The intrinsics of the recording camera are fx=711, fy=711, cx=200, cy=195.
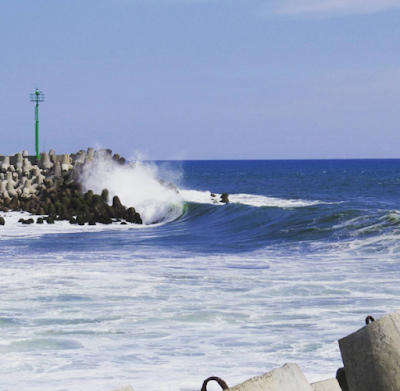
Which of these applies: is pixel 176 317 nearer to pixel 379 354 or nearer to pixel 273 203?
pixel 379 354

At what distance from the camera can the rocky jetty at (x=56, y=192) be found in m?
26.2

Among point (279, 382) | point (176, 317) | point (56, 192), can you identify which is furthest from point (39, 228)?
point (279, 382)

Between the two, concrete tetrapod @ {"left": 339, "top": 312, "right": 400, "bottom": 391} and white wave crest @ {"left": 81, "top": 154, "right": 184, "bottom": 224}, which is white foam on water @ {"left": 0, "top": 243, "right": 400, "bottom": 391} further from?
white wave crest @ {"left": 81, "top": 154, "right": 184, "bottom": 224}

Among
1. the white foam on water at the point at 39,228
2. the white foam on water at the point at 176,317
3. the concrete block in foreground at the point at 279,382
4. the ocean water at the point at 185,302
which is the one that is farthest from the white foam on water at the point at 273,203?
the concrete block in foreground at the point at 279,382

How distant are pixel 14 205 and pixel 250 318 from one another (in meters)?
21.3

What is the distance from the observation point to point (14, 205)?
93.6ft

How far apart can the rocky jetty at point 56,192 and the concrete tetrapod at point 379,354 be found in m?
21.4

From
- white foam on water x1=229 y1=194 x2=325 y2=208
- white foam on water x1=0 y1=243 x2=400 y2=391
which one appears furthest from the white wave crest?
white foam on water x1=0 y1=243 x2=400 y2=391

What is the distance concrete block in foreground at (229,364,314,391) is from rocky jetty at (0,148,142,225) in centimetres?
2160

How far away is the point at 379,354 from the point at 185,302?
6.08 m

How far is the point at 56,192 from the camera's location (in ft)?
96.5

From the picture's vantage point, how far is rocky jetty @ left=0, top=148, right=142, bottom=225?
85.8 feet

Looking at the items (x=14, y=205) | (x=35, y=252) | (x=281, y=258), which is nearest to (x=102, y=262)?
(x=35, y=252)

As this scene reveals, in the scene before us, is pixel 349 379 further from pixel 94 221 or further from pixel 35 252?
pixel 94 221
